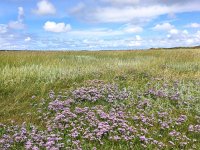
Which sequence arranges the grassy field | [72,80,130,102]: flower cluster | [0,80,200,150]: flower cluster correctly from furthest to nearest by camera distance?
[72,80,130,102]: flower cluster, the grassy field, [0,80,200,150]: flower cluster

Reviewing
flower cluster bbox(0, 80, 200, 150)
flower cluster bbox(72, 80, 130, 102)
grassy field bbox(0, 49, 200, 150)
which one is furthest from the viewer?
flower cluster bbox(72, 80, 130, 102)

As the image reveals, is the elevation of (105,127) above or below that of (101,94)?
below

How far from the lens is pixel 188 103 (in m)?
12.2

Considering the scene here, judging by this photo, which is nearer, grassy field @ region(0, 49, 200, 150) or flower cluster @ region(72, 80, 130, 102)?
grassy field @ region(0, 49, 200, 150)

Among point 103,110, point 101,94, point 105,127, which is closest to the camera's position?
point 105,127

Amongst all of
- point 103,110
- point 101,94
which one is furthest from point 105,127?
point 101,94

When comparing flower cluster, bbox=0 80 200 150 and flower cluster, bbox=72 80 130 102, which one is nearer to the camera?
flower cluster, bbox=0 80 200 150

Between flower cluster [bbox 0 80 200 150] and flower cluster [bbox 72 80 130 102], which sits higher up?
flower cluster [bbox 72 80 130 102]

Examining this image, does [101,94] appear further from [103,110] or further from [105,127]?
[105,127]

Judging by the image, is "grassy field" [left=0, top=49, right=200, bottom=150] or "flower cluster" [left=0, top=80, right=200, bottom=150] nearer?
"flower cluster" [left=0, top=80, right=200, bottom=150]

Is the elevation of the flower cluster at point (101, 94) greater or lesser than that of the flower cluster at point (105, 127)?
greater

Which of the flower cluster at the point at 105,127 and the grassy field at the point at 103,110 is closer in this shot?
the flower cluster at the point at 105,127

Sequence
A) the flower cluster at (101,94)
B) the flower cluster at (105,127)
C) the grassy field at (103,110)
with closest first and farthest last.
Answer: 1. the flower cluster at (105,127)
2. the grassy field at (103,110)
3. the flower cluster at (101,94)

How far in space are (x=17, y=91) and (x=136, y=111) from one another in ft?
16.9
